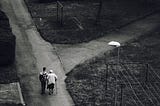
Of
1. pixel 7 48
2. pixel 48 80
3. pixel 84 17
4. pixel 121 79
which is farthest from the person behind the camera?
pixel 84 17

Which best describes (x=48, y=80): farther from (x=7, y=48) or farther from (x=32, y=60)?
(x=32, y=60)

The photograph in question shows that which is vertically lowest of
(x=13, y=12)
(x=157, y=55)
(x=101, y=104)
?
(x=101, y=104)

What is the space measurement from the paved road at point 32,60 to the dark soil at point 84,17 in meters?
0.91

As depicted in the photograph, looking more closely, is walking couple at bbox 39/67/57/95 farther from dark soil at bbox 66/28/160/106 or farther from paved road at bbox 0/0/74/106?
dark soil at bbox 66/28/160/106

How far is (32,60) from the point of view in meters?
30.2

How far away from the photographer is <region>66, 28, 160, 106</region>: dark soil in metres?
25.2

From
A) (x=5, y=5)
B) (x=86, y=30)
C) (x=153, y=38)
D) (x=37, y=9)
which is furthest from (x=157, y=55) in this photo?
(x=5, y=5)

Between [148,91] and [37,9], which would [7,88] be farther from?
[37,9]

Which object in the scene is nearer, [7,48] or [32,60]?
[7,48]

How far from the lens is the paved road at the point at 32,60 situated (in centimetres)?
2517

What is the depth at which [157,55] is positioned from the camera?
1238 inches

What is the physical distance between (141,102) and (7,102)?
7.10m

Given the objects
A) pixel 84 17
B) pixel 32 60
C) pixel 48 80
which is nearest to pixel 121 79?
pixel 48 80

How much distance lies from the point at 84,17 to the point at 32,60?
10066 millimetres
